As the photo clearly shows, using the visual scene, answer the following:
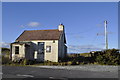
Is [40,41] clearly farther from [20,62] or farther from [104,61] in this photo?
[104,61]

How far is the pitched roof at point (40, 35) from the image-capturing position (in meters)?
30.8

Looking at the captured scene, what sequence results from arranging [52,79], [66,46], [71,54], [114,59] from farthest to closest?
[71,54] → [66,46] → [114,59] → [52,79]

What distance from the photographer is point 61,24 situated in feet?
107

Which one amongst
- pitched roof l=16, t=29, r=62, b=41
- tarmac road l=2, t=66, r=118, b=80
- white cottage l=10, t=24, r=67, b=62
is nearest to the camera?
tarmac road l=2, t=66, r=118, b=80

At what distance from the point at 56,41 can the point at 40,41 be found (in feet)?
9.67

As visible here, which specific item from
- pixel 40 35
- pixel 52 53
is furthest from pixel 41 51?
pixel 40 35

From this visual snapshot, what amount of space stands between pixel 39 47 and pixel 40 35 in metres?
2.45

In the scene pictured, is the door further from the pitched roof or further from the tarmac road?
the tarmac road

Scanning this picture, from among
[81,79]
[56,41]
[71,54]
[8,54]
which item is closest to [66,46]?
[71,54]

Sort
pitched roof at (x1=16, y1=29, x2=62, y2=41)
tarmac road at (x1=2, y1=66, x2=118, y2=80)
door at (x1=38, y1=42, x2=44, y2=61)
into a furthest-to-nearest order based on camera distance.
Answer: pitched roof at (x1=16, y1=29, x2=62, y2=41), door at (x1=38, y1=42, x2=44, y2=61), tarmac road at (x1=2, y1=66, x2=118, y2=80)

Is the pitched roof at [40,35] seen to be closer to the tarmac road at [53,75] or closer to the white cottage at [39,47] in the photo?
the white cottage at [39,47]

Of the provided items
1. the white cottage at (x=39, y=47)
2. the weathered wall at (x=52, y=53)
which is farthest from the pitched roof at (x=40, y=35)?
the weathered wall at (x=52, y=53)

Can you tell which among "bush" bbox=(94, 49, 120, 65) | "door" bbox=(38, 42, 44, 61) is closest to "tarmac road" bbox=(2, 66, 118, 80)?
"bush" bbox=(94, 49, 120, 65)

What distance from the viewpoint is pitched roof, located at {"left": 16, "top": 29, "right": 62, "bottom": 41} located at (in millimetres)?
30847
